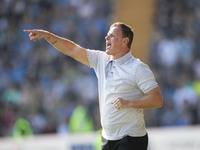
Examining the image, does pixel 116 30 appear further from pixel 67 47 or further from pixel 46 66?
pixel 46 66

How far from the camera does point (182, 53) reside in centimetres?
1252

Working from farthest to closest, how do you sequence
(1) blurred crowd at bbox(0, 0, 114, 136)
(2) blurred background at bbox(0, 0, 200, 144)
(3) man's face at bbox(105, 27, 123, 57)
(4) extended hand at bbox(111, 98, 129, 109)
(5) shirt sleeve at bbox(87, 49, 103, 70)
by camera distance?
1. (1) blurred crowd at bbox(0, 0, 114, 136)
2. (2) blurred background at bbox(0, 0, 200, 144)
3. (5) shirt sleeve at bbox(87, 49, 103, 70)
4. (3) man's face at bbox(105, 27, 123, 57)
5. (4) extended hand at bbox(111, 98, 129, 109)

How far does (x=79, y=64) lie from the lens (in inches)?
544

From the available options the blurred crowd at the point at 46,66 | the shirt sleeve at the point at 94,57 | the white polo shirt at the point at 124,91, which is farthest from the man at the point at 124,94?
the blurred crowd at the point at 46,66

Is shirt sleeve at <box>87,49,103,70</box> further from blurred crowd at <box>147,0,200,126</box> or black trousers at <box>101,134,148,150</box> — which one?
blurred crowd at <box>147,0,200,126</box>

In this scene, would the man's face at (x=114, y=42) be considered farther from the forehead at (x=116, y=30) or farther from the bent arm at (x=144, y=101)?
the bent arm at (x=144, y=101)

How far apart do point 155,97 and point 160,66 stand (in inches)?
335

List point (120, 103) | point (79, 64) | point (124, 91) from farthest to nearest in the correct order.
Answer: point (79, 64)
point (124, 91)
point (120, 103)

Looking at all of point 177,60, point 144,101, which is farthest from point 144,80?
point 177,60

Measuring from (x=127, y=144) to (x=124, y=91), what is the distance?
52 cm

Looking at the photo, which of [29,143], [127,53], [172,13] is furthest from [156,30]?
[127,53]

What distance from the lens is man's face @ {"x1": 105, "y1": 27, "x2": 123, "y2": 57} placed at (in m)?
4.43

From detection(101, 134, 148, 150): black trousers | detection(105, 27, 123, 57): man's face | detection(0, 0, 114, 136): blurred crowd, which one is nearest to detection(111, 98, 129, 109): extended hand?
detection(101, 134, 148, 150): black trousers

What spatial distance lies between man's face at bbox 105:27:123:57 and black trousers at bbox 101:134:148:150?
2.83 ft
